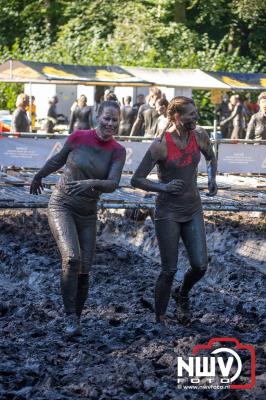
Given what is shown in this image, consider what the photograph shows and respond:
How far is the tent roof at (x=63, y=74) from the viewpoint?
28641 mm

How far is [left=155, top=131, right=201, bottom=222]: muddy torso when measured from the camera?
32.9 ft

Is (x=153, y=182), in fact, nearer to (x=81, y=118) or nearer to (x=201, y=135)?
(x=201, y=135)

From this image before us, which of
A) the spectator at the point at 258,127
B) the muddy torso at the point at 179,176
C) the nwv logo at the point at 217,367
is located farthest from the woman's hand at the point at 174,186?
the spectator at the point at 258,127

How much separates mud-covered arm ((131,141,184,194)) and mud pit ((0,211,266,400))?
1.15 meters

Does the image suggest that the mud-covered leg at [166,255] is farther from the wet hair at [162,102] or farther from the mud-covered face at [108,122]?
the wet hair at [162,102]

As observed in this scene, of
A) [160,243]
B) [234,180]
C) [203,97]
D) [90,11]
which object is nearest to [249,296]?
[160,243]

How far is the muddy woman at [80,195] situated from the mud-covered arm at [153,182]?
25cm

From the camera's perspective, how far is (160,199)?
10148mm

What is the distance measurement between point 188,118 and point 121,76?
2150 centimetres

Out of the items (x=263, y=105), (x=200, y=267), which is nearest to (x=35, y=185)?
(x=200, y=267)

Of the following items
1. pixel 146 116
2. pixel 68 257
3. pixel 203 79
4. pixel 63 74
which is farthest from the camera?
pixel 203 79

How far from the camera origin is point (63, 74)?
97.9 ft

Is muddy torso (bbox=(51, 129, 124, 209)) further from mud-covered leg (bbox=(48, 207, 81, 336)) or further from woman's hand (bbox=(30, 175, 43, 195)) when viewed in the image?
woman's hand (bbox=(30, 175, 43, 195))

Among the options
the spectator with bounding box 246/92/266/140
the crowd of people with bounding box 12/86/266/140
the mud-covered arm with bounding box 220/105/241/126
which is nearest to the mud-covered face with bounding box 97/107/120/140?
the crowd of people with bounding box 12/86/266/140
